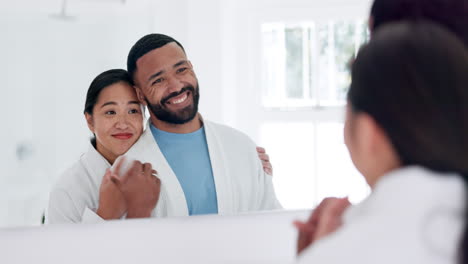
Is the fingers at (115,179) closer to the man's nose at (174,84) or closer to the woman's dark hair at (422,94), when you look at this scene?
the man's nose at (174,84)

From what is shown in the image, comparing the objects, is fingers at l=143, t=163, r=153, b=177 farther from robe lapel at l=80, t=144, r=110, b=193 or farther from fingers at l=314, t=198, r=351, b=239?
fingers at l=314, t=198, r=351, b=239

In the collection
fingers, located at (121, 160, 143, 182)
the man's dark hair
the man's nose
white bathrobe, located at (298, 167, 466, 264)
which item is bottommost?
fingers, located at (121, 160, 143, 182)

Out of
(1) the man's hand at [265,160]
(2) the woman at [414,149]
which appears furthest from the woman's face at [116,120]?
(2) the woman at [414,149]

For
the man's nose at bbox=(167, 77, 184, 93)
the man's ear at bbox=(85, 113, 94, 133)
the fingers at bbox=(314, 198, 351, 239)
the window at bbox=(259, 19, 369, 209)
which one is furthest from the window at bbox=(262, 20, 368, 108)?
the fingers at bbox=(314, 198, 351, 239)

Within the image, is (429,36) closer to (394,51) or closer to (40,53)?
(394,51)

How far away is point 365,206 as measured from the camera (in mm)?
667

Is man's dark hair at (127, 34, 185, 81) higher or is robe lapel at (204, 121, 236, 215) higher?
man's dark hair at (127, 34, 185, 81)

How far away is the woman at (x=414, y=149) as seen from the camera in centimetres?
62

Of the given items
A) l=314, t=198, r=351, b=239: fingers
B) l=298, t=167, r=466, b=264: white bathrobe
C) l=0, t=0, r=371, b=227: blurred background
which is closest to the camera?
l=298, t=167, r=466, b=264: white bathrobe

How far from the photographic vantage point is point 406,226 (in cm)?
62

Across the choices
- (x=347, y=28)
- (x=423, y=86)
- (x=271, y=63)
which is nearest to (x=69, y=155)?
(x=271, y=63)

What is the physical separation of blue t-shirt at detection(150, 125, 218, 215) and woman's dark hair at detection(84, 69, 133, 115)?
18 cm

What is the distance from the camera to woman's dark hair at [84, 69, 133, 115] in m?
1.26

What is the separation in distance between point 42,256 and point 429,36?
1087 mm
